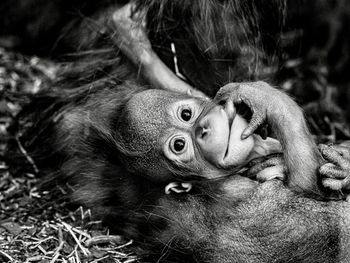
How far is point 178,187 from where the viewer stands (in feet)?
7.70

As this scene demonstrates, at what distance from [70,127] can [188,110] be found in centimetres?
63

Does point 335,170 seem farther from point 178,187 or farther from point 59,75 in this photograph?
point 59,75

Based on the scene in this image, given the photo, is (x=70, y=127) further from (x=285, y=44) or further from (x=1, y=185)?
(x=285, y=44)

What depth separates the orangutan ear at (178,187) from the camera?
2330 millimetres

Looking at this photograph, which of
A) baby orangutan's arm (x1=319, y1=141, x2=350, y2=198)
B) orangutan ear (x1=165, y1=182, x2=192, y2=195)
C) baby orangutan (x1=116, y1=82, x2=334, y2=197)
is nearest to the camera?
baby orangutan's arm (x1=319, y1=141, x2=350, y2=198)

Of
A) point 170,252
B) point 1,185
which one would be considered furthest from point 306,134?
point 1,185

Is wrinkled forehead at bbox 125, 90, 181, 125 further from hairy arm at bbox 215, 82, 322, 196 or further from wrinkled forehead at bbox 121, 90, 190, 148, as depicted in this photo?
hairy arm at bbox 215, 82, 322, 196

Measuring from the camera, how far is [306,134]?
7.25 feet

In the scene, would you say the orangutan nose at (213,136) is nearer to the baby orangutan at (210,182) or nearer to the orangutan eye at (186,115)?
the baby orangutan at (210,182)

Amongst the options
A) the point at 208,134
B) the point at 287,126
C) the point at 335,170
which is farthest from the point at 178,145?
Answer: the point at 335,170

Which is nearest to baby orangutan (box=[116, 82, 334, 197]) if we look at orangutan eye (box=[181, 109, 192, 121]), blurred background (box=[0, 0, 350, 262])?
orangutan eye (box=[181, 109, 192, 121])

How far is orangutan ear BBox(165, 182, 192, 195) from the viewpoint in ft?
7.64

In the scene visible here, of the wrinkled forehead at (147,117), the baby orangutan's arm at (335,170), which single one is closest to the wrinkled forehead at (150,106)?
the wrinkled forehead at (147,117)

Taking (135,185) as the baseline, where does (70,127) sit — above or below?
above
